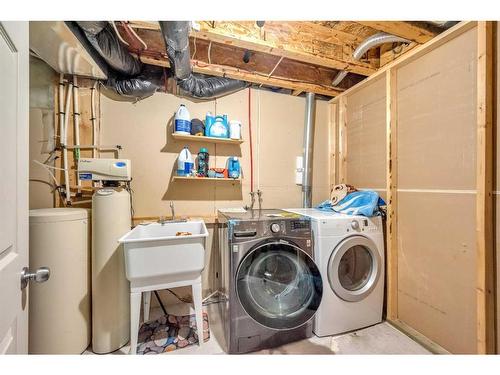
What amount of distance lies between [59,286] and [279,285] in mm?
1469

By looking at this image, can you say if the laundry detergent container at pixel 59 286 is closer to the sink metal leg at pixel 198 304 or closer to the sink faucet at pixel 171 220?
the sink faucet at pixel 171 220

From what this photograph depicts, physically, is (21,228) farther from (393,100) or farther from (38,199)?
(393,100)

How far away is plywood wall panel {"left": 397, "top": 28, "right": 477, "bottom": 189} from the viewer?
1.30 metres

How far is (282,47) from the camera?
65.6 inches

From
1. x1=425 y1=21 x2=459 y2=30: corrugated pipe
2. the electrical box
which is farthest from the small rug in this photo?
x1=425 y1=21 x2=459 y2=30: corrugated pipe

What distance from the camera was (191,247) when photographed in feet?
4.58

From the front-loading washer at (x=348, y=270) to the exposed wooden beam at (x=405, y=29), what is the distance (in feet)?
4.61

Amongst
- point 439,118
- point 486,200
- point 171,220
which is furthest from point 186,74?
point 486,200

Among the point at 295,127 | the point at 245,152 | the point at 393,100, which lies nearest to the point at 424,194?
the point at 393,100

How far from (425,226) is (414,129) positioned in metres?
0.77

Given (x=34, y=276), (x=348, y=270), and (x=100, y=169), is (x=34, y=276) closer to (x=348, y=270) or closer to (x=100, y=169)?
(x=100, y=169)

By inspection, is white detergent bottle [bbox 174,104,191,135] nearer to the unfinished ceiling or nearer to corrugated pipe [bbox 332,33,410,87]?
the unfinished ceiling

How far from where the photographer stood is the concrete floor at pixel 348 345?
1464mm

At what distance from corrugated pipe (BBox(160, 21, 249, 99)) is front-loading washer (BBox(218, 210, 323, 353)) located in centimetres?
123
